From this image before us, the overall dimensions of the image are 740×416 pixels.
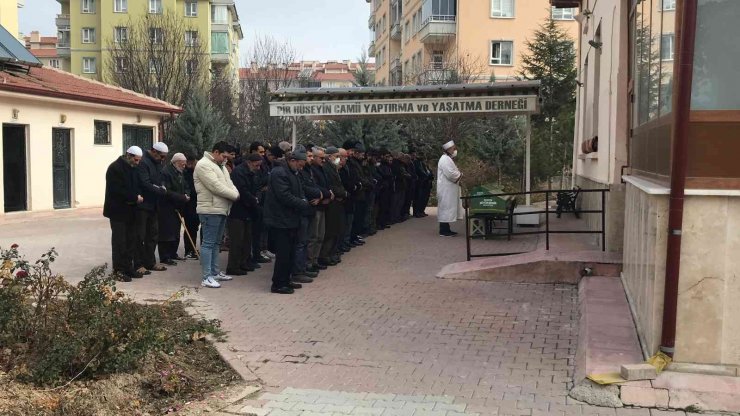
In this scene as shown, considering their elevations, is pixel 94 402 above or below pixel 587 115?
below

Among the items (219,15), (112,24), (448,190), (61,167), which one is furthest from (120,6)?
(448,190)

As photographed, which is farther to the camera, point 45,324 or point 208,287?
point 208,287

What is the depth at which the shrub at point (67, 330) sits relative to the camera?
509cm

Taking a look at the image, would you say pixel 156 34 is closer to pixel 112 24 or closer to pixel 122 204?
pixel 122 204

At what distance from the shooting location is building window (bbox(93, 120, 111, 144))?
20.3m

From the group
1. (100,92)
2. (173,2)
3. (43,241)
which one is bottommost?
(43,241)

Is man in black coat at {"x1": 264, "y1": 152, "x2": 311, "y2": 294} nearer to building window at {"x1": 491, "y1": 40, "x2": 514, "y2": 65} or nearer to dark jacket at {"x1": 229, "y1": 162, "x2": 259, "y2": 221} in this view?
dark jacket at {"x1": 229, "y1": 162, "x2": 259, "y2": 221}

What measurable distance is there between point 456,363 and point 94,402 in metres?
2.82

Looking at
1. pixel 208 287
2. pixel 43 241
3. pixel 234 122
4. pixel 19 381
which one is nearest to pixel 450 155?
pixel 208 287

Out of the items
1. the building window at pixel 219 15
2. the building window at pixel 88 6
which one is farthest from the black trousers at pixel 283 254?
the building window at pixel 88 6

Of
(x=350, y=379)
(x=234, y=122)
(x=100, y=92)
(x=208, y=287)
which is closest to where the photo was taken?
(x=350, y=379)

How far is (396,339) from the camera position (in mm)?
6629

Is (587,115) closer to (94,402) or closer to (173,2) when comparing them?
(94,402)

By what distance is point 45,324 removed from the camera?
5598 millimetres
